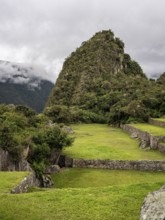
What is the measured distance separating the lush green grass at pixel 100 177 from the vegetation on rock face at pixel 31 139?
1.91m

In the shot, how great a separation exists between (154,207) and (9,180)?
29.4ft

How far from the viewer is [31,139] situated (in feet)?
90.4

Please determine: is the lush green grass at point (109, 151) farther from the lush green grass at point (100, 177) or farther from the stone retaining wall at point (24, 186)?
the stone retaining wall at point (24, 186)

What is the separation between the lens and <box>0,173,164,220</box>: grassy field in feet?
35.0

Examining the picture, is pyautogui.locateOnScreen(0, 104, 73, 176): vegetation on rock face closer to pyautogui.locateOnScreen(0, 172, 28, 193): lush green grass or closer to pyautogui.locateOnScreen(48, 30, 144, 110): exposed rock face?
pyautogui.locateOnScreen(0, 172, 28, 193): lush green grass

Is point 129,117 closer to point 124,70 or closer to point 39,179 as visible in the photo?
point 39,179

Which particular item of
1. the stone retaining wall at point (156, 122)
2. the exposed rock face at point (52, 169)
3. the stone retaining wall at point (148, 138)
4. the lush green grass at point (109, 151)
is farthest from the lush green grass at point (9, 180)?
the stone retaining wall at point (156, 122)

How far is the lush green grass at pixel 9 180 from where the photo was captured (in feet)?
47.0

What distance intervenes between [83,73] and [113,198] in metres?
97.5

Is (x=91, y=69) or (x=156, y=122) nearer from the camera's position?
(x=156, y=122)

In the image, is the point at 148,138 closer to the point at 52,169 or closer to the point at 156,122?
the point at 156,122

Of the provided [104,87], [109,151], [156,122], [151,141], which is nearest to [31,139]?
[109,151]

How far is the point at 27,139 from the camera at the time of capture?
2612 cm

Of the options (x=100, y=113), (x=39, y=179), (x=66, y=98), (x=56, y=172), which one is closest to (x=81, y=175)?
(x=56, y=172)
